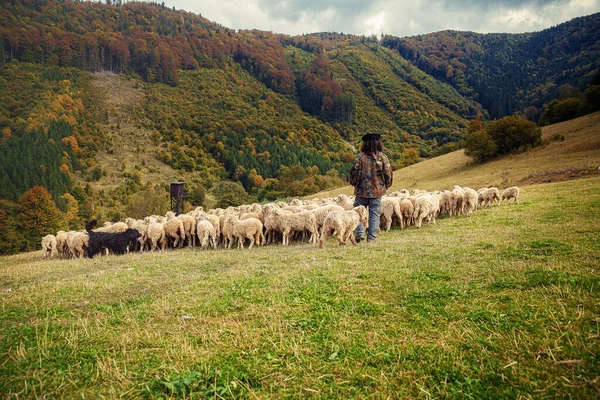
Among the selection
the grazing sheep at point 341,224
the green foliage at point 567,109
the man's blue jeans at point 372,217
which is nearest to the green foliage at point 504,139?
the green foliage at point 567,109

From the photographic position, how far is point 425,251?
7.70 metres

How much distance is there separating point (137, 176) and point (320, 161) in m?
67.3

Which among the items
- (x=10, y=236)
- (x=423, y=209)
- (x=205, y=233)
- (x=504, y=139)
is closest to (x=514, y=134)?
(x=504, y=139)

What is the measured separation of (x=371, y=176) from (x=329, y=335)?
26.7 feet

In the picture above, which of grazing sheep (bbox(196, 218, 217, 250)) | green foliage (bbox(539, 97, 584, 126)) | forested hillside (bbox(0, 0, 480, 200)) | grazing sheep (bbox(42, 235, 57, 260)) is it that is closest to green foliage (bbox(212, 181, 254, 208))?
forested hillside (bbox(0, 0, 480, 200))

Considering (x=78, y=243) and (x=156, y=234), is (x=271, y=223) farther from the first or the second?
(x=78, y=243)

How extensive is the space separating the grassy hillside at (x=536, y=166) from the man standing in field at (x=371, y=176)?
26884 millimetres

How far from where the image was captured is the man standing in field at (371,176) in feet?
35.4

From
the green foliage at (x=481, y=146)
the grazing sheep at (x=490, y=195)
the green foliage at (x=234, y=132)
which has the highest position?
the green foliage at (x=234, y=132)

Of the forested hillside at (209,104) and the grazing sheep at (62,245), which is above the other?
the forested hillside at (209,104)

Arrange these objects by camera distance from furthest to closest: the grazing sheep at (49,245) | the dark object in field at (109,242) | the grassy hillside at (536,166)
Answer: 1. the grassy hillside at (536,166)
2. the grazing sheep at (49,245)
3. the dark object in field at (109,242)

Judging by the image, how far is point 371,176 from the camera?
10.8 m

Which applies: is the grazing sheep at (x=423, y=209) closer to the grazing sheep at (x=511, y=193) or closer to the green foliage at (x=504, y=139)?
the grazing sheep at (x=511, y=193)

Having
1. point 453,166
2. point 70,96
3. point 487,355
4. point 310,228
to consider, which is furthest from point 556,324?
point 70,96
